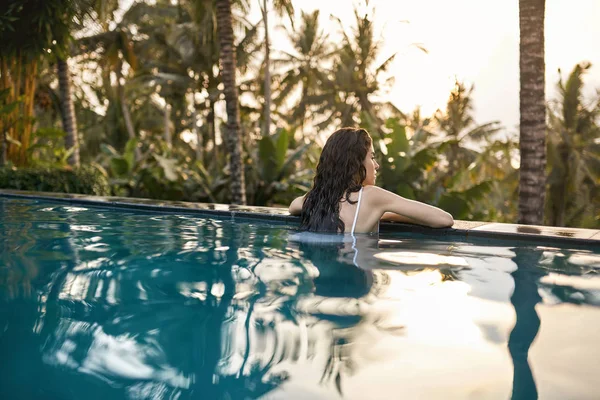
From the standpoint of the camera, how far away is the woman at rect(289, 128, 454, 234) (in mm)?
4977

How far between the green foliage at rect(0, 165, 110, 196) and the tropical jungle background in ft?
0.09

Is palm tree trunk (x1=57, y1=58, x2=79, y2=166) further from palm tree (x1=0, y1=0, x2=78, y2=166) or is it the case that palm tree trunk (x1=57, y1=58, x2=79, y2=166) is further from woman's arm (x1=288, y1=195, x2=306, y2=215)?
woman's arm (x1=288, y1=195, x2=306, y2=215)

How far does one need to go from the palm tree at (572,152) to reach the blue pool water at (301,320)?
24201 mm

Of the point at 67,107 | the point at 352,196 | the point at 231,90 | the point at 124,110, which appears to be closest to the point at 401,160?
the point at 231,90

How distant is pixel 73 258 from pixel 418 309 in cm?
276

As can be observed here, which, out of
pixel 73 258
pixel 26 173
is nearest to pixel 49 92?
pixel 26 173

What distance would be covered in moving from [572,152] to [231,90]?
796 inches

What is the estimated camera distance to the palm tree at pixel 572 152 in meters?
27.0

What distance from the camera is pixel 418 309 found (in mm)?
3188

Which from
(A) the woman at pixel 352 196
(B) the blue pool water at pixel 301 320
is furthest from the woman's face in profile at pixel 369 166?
(B) the blue pool water at pixel 301 320

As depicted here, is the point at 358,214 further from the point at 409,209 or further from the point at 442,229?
the point at 442,229

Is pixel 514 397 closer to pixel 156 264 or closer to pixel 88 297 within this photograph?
pixel 88 297

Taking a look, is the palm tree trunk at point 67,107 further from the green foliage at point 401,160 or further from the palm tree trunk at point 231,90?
the green foliage at point 401,160

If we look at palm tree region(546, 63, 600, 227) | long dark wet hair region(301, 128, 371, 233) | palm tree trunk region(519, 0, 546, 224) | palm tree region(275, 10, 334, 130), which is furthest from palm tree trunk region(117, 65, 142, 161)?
long dark wet hair region(301, 128, 371, 233)
